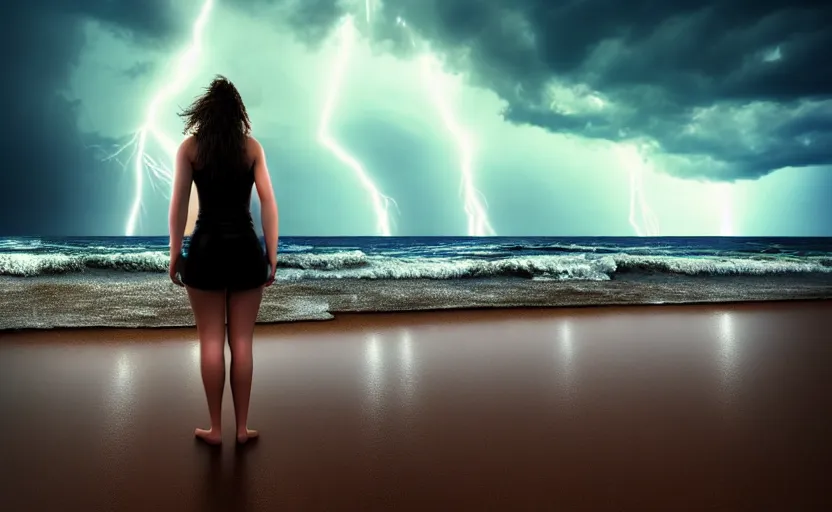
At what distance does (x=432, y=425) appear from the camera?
1573 mm

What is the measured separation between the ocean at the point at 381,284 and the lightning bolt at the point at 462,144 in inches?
67.3

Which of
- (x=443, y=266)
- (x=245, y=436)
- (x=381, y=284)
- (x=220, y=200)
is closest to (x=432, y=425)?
(x=245, y=436)

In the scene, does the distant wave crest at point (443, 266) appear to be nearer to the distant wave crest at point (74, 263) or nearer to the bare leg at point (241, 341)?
the distant wave crest at point (74, 263)

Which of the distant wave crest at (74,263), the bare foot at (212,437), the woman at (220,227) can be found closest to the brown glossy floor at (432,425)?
the bare foot at (212,437)

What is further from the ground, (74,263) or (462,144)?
(462,144)

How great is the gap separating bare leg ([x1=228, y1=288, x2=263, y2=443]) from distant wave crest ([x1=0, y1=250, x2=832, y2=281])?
4.46m

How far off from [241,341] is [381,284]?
4.04m

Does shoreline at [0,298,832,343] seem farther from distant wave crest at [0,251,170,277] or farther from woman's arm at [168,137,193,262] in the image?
distant wave crest at [0,251,170,277]

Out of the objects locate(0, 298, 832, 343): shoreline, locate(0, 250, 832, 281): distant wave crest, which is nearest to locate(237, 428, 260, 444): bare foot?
locate(0, 298, 832, 343): shoreline

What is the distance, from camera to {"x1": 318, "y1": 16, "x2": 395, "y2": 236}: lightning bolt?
686cm

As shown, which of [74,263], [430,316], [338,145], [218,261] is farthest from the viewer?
[338,145]

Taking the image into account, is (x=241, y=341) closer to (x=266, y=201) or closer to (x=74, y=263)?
(x=266, y=201)

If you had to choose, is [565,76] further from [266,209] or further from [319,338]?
[266,209]

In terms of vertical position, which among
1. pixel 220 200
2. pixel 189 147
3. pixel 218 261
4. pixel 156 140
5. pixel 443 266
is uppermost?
pixel 156 140
